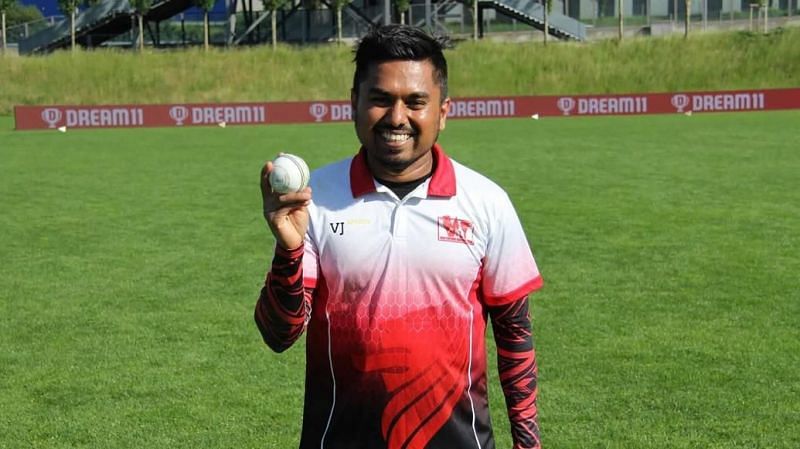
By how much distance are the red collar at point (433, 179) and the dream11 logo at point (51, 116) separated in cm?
3770

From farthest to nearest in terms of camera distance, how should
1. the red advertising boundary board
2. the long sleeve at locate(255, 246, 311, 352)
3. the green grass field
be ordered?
1. the red advertising boundary board
2. the green grass field
3. the long sleeve at locate(255, 246, 311, 352)

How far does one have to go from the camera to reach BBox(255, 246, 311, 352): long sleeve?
2.97m

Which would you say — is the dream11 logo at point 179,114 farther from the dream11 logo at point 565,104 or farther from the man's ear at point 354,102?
the man's ear at point 354,102

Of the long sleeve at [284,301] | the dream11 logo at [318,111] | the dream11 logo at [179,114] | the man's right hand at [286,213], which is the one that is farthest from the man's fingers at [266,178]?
the dream11 logo at [318,111]

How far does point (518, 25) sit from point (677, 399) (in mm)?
59950

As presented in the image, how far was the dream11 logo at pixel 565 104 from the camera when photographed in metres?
41.8

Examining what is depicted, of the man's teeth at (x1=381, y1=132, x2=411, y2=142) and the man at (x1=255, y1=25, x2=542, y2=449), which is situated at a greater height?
the man's teeth at (x1=381, y1=132, x2=411, y2=142)

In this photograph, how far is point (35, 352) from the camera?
8219 millimetres

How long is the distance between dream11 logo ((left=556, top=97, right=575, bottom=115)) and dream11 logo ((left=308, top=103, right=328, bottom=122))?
9.44m

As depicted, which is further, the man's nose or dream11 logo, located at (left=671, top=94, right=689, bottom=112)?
dream11 logo, located at (left=671, top=94, right=689, bottom=112)

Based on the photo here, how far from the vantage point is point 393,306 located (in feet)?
10.4

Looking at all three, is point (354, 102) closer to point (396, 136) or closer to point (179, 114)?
point (396, 136)

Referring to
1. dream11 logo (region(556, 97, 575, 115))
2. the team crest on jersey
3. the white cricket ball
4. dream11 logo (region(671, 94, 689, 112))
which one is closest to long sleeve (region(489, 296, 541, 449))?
the team crest on jersey

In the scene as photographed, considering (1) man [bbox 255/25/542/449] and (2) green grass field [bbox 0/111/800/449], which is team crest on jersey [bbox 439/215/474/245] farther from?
(2) green grass field [bbox 0/111/800/449]
